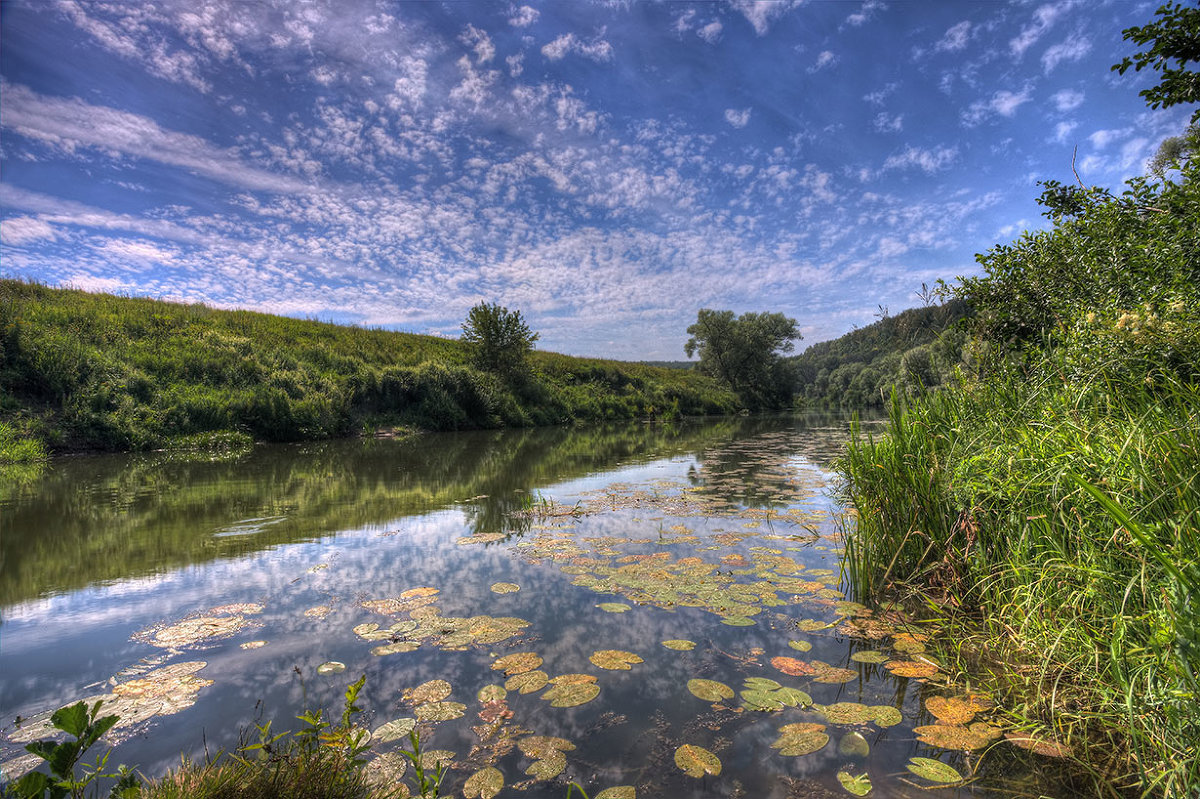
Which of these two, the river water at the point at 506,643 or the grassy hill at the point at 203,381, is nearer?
the river water at the point at 506,643

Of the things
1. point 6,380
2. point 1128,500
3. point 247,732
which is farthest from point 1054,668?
point 6,380

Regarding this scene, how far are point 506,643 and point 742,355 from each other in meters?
52.4

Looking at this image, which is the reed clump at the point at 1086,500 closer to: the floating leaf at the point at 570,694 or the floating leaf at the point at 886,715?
the floating leaf at the point at 886,715

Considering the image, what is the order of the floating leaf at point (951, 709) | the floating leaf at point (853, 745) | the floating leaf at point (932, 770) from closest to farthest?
the floating leaf at point (932, 770) < the floating leaf at point (853, 745) < the floating leaf at point (951, 709)

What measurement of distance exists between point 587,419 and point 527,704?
106 feet

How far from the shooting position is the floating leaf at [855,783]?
220cm

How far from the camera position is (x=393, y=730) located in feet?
8.65

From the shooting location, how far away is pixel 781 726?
2646 mm

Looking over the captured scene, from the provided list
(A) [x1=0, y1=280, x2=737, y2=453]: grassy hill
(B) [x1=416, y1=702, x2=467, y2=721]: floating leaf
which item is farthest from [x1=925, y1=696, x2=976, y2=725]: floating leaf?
(A) [x1=0, y1=280, x2=737, y2=453]: grassy hill

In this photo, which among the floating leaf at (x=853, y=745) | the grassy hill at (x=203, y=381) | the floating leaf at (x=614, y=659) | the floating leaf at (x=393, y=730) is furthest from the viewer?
the grassy hill at (x=203, y=381)

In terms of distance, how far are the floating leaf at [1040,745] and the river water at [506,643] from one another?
0.12 m

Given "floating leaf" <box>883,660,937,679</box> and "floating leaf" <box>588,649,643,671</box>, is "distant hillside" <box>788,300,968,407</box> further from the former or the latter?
"floating leaf" <box>588,649,643,671</box>

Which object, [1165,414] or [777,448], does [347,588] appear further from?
[777,448]

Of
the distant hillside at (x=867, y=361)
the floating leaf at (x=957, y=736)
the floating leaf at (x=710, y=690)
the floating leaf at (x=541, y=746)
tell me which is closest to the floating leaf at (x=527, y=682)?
the floating leaf at (x=541, y=746)
